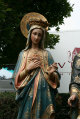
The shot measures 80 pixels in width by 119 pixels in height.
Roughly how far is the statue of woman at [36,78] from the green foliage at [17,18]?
189cm

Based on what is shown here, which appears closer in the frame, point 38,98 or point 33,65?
point 38,98

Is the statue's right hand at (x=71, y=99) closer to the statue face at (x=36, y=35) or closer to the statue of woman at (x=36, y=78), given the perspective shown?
the statue of woman at (x=36, y=78)

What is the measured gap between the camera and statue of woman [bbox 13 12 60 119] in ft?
18.0

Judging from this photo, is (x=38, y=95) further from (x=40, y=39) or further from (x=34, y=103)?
(x=40, y=39)

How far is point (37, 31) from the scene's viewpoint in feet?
19.7

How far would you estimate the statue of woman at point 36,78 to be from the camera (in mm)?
5480

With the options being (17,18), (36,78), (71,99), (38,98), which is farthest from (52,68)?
(17,18)

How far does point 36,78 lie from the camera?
571 cm

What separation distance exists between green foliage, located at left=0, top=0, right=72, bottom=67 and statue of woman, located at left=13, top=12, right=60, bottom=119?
1.89 meters

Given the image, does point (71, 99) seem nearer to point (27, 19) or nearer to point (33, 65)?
point (33, 65)

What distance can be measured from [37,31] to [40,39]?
0.64ft

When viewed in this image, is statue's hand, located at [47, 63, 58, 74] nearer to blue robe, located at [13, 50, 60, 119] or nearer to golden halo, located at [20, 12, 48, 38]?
blue robe, located at [13, 50, 60, 119]

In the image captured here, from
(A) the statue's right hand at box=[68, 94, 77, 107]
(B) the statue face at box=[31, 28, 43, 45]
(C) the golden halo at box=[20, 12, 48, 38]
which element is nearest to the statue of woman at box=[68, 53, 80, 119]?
(A) the statue's right hand at box=[68, 94, 77, 107]

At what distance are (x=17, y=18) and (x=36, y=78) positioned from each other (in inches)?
137
